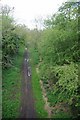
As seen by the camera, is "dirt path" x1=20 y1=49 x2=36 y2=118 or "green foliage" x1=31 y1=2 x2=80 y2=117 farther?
"dirt path" x1=20 y1=49 x2=36 y2=118

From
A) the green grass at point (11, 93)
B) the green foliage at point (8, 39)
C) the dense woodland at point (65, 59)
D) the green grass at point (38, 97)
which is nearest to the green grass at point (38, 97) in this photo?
the green grass at point (38, 97)

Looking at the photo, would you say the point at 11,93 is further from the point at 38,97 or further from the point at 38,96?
the point at 38,97

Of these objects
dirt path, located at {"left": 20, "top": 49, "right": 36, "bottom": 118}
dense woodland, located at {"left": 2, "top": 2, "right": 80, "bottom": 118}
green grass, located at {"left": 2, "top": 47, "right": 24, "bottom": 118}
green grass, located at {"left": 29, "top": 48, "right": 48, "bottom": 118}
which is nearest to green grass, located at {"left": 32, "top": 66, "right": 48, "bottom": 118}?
green grass, located at {"left": 29, "top": 48, "right": 48, "bottom": 118}

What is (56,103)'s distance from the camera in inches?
1204

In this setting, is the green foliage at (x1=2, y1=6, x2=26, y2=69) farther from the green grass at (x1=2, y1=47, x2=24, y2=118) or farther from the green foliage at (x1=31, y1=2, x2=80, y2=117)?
the green foliage at (x1=31, y1=2, x2=80, y2=117)

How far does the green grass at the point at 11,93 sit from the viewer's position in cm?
2775

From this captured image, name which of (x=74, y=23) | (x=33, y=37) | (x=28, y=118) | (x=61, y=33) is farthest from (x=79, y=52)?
(x=33, y=37)

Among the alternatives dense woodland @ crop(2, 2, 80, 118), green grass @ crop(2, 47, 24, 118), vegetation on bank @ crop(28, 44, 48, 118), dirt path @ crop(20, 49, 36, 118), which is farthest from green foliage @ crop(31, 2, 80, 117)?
green grass @ crop(2, 47, 24, 118)

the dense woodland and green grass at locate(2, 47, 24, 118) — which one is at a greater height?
the dense woodland

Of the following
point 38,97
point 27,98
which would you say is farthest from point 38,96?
point 27,98

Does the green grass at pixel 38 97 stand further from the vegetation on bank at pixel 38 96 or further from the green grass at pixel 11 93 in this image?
the green grass at pixel 11 93

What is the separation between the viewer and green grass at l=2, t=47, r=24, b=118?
2775cm

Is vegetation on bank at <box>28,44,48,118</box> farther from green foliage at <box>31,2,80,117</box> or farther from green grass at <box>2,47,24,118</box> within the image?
green grass at <box>2,47,24,118</box>

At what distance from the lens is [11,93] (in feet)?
114
